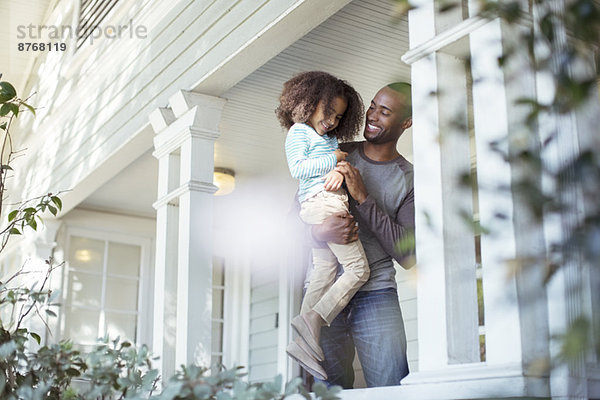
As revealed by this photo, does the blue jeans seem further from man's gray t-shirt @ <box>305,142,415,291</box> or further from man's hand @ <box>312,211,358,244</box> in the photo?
man's hand @ <box>312,211,358,244</box>

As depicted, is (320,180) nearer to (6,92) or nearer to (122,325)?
(6,92)

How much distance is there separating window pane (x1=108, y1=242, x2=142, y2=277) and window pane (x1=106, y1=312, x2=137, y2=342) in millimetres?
403

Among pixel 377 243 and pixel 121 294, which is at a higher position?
pixel 121 294

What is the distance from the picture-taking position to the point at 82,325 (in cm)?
689

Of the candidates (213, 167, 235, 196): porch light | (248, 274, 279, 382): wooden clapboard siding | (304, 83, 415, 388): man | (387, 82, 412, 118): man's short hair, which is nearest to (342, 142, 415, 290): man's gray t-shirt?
(304, 83, 415, 388): man

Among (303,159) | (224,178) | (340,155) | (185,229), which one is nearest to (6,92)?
(303,159)

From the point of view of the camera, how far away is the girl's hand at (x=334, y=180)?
2.76 m

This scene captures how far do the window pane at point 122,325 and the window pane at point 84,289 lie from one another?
17 centimetres

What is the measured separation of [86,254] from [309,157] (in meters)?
4.64

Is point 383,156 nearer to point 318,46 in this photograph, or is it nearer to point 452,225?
point 452,225

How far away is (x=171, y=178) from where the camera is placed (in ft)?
13.9

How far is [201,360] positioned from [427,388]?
1944mm

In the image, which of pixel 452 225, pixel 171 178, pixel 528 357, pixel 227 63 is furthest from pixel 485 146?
pixel 171 178

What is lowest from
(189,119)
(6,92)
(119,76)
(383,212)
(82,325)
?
(82,325)
